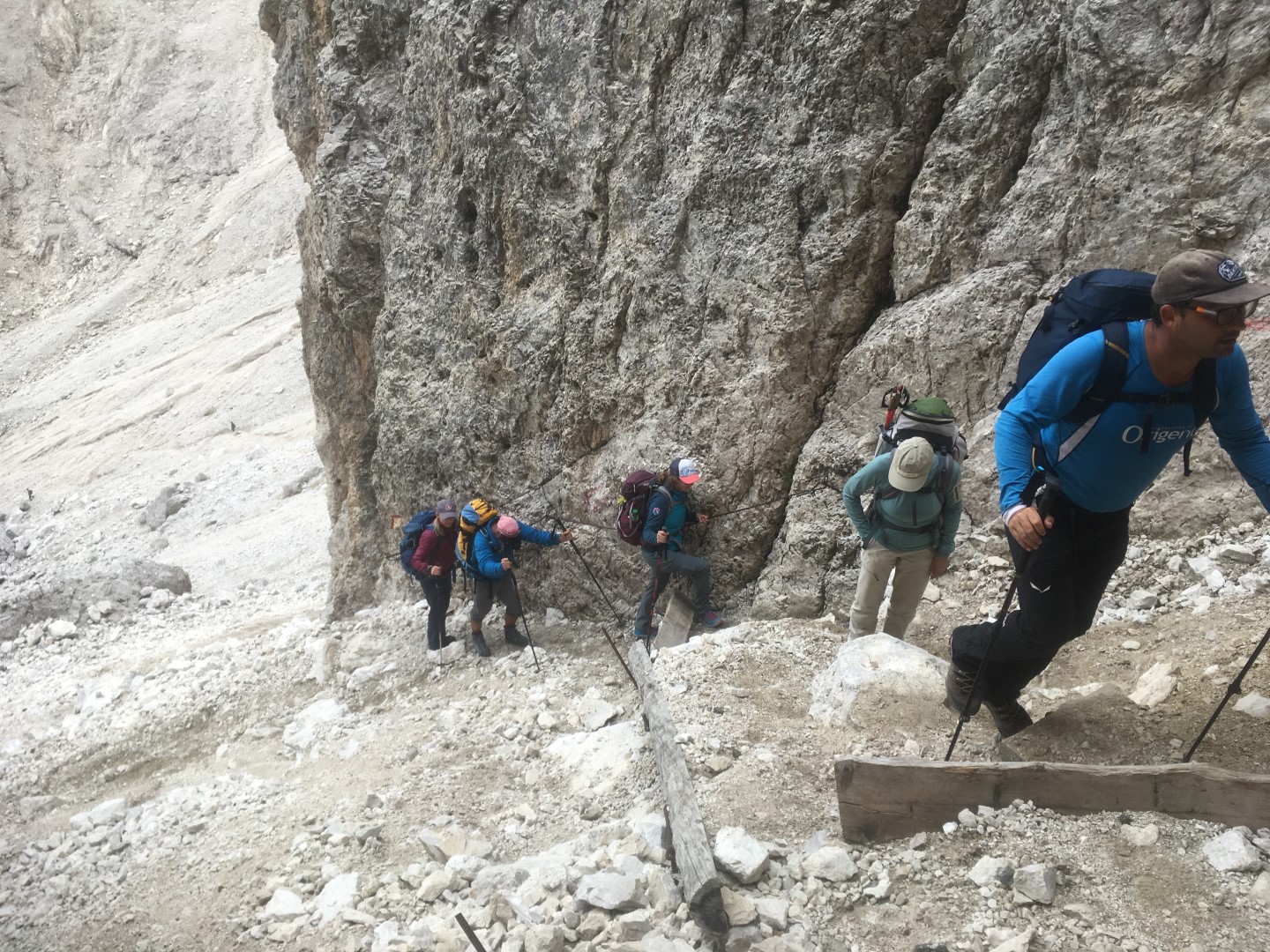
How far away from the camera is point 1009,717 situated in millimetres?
4625

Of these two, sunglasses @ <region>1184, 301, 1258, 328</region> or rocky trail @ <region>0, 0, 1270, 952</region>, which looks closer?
sunglasses @ <region>1184, 301, 1258, 328</region>

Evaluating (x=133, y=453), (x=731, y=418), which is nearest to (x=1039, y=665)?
(x=731, y=418)

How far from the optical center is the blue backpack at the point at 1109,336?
3545 millimetres

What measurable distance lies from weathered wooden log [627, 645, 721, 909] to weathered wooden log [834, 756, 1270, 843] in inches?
29.6

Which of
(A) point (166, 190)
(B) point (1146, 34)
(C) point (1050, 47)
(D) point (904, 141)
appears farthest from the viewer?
(A) point (166, 190)

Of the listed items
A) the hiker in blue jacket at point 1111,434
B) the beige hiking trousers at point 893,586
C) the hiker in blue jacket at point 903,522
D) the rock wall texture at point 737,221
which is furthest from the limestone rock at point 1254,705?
the rock wall texture at point 737,221

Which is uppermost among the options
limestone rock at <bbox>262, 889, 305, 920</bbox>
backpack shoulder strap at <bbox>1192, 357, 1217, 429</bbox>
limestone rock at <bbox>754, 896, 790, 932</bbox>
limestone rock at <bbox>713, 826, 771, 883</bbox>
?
backpack shoulder strap at <bbox>1192, 357, 1217, 429</bbox>

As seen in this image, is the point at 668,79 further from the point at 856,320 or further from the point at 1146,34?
the point at 1146,34

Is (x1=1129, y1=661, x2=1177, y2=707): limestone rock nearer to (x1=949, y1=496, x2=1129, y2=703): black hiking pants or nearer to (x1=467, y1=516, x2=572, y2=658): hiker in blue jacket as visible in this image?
(x1=949, y1=496, x2=1129, y2=703): black hiking pants

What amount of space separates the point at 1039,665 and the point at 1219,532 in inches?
131

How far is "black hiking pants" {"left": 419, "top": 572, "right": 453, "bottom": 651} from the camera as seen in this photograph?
10.6 metres

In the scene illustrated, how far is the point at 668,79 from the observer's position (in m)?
9.18

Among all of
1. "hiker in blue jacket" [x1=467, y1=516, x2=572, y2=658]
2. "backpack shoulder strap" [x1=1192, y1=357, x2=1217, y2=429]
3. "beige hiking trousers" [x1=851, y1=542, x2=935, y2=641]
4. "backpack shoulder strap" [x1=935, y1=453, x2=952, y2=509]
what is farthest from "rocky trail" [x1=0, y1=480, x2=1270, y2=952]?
"backpack shoulder strap" [x1=1192, y1=357, x2=1217, y2=429]

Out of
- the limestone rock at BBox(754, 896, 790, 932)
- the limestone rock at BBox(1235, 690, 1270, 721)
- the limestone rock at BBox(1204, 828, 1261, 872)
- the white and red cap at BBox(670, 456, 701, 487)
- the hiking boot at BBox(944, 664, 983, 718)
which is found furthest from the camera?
the white and red cap at BBox(670, 456, 701, 487)
